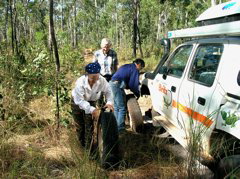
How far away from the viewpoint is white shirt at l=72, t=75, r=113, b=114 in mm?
3158

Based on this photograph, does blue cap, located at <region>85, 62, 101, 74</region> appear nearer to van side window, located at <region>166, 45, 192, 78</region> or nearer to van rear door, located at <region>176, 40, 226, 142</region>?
van rear door, located at <region>176, 40, 226, 142</region>

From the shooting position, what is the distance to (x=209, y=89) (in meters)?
2.82

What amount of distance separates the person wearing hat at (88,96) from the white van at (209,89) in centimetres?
100

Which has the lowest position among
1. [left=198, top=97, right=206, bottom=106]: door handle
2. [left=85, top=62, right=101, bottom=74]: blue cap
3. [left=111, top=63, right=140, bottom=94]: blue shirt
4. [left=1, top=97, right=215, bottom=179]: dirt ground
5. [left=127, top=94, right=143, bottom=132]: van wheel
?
[left=1, top=97, right=215, bottom=179]: dirt ground

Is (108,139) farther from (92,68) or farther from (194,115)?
(194,115)

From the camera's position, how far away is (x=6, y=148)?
3.04m

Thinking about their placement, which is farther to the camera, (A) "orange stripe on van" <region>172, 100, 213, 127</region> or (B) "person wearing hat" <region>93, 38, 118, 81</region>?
(B) "person wearing hat" <region>93, 38, 118, 81</region>

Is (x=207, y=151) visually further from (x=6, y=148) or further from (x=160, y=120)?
(x=6, y=148)

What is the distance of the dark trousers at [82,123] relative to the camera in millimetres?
3471

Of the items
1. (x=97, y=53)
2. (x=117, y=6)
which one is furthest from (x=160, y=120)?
(x=117, y=6)

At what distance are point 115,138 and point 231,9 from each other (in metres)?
2.02

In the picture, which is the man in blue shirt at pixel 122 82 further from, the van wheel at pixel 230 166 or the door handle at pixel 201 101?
the van wheel at pixel 230 166

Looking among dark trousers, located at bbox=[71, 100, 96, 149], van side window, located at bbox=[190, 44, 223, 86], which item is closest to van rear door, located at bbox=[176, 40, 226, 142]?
van side window, located at bbox=[190, 44, 223, 86]

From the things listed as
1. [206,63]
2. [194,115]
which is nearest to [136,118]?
[194,115]
